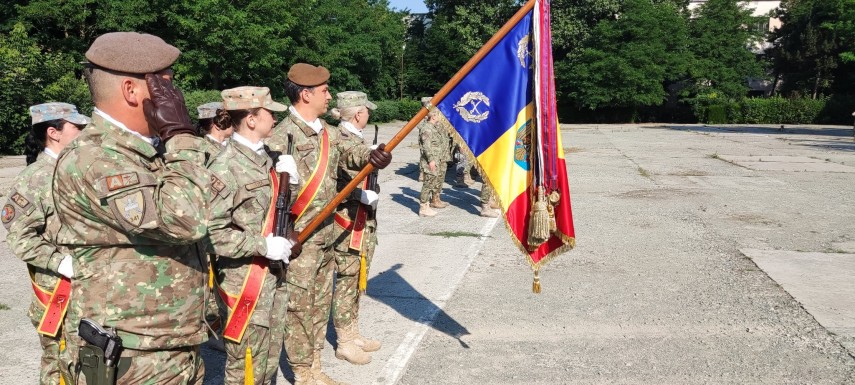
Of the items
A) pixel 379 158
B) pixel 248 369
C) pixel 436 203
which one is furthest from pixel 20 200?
pixel 436 203

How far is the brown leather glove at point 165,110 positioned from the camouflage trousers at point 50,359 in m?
1.97

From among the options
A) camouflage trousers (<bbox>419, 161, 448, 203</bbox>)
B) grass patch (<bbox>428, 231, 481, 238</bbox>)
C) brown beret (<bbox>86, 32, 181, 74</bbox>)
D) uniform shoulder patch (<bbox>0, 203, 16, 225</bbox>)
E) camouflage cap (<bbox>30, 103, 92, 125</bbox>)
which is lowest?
grass patch (<bbox>428, 231, 481, 238</bbox>)

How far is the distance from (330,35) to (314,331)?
153 feet

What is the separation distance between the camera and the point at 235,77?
3869cm

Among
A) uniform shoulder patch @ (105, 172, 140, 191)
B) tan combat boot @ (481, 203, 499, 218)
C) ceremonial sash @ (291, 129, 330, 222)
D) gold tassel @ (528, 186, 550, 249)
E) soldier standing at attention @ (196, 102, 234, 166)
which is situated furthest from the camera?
tan combat boot @ (481, 203, 499, 218)

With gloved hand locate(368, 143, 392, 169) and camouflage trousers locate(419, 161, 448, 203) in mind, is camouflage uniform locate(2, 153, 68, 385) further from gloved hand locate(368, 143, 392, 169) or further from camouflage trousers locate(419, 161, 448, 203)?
camouflage trousers locate(419, 161, 448, 203)

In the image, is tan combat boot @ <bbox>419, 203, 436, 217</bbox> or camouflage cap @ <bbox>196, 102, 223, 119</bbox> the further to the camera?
tan combat boot @ <bbox>419, 203, 436, 217</bbox>

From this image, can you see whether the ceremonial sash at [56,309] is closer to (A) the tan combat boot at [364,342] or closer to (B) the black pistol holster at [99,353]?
(B) the black pistol holster at [99,353]

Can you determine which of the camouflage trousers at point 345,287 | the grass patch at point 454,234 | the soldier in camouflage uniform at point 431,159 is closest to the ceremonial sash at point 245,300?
the camouflage trousers at point 345,287

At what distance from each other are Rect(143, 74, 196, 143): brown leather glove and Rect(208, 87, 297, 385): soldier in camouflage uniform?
0.89 m

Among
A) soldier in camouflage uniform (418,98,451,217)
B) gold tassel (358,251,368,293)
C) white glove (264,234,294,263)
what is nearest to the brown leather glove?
→ white glove (264,234,294,263)

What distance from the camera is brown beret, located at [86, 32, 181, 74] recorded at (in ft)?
8.31

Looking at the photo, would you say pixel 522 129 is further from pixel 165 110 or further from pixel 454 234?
pixel 454 234

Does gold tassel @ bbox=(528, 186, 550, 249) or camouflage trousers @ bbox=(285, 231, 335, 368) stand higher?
gold tassel @ bbox=(528, 186, 550, 249)
